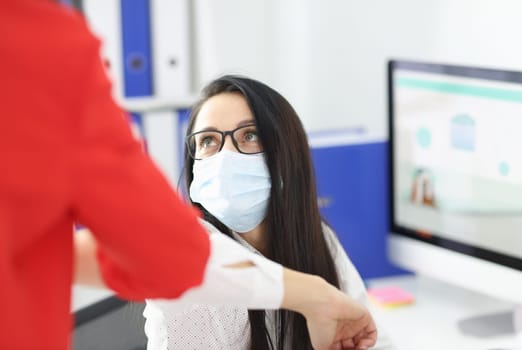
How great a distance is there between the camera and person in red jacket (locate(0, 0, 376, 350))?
2.14ft

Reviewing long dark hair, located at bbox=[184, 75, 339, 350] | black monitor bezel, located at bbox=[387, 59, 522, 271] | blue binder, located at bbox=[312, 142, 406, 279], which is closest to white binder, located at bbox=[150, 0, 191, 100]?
blue binder, located at bbox=[312, 142, 406, 279]

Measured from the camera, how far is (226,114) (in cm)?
144

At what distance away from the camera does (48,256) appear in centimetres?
74

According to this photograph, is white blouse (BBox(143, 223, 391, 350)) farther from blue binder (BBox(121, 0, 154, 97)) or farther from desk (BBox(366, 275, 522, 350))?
blue binder (BBox(121, 0, 154, 97))

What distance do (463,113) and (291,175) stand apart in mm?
499

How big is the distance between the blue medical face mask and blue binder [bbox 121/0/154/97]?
1338 millimetres

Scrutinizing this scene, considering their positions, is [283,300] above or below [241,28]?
below

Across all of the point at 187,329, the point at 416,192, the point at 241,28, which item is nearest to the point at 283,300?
the point at 187,329

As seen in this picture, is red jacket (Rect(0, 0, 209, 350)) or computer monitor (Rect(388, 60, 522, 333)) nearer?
red jacket (Rect(0, 0, 209, 350))

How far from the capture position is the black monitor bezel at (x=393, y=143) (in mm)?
1690

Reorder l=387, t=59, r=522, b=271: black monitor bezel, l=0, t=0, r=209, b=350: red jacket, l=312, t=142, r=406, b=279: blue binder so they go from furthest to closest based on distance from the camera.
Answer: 1. l=312, t=142, r=406, b=279: blue binder
2. l=387, t=59, r=522, b=271: black monitor bezel
3. l=0, t=0, r=209, b=350: red jacket

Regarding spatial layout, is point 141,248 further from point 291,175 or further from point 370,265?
point 370,265

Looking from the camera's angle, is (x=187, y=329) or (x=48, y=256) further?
(x=187, y=329)

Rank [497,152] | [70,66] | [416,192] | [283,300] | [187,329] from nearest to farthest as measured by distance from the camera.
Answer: [70,66]
[283,300]
[187,329]
[497,152]
[416,192]
